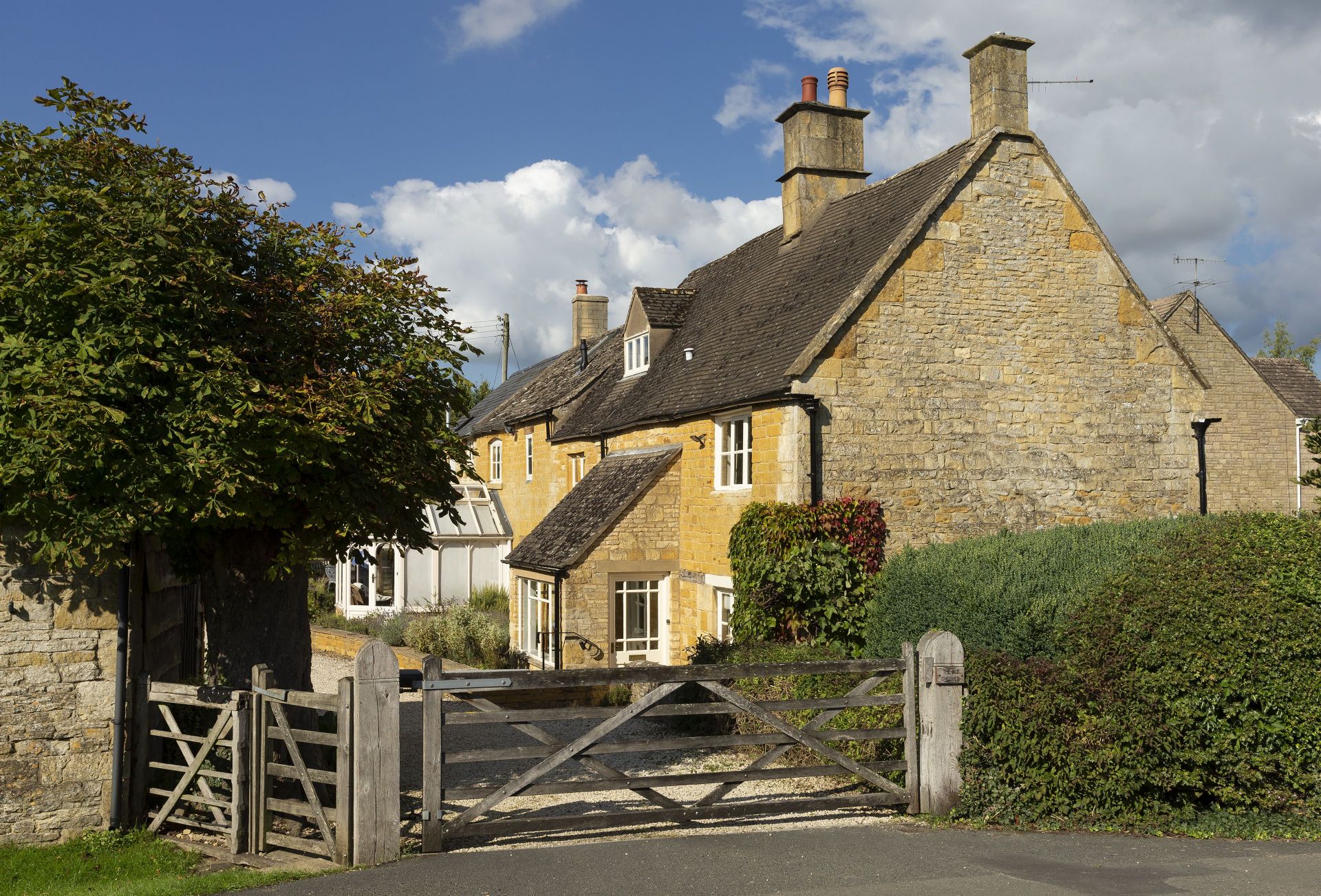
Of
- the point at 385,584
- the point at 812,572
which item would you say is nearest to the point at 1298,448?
the point at 812,572

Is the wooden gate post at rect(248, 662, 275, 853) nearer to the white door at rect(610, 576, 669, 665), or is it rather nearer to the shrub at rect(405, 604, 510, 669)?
the white door at rect(610, 576, 669, 665)

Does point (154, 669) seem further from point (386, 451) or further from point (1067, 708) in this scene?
point (1067, 708)

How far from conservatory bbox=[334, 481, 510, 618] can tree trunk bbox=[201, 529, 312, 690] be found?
17738 millimetres

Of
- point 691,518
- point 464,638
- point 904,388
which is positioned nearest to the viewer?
point 904,388

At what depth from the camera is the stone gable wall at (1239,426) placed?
29328 millimetres

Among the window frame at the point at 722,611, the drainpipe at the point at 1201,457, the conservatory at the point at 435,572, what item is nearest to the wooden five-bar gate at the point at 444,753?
A: the window frame at the point at 722,611

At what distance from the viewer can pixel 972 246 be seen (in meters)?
16.7

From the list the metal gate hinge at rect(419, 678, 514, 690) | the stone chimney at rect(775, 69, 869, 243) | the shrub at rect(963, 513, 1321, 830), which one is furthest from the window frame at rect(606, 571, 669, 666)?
the metal gate hinge at rect(419, 678, 514, 690)

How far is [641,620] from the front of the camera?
66.1 ft

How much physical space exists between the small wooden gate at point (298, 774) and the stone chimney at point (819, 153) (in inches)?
563

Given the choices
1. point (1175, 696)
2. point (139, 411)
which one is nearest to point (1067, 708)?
point (1175, 696)

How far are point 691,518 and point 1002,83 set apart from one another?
880cm

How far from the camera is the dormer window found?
23781 millimetres

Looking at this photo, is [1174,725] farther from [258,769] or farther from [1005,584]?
[258,769]
